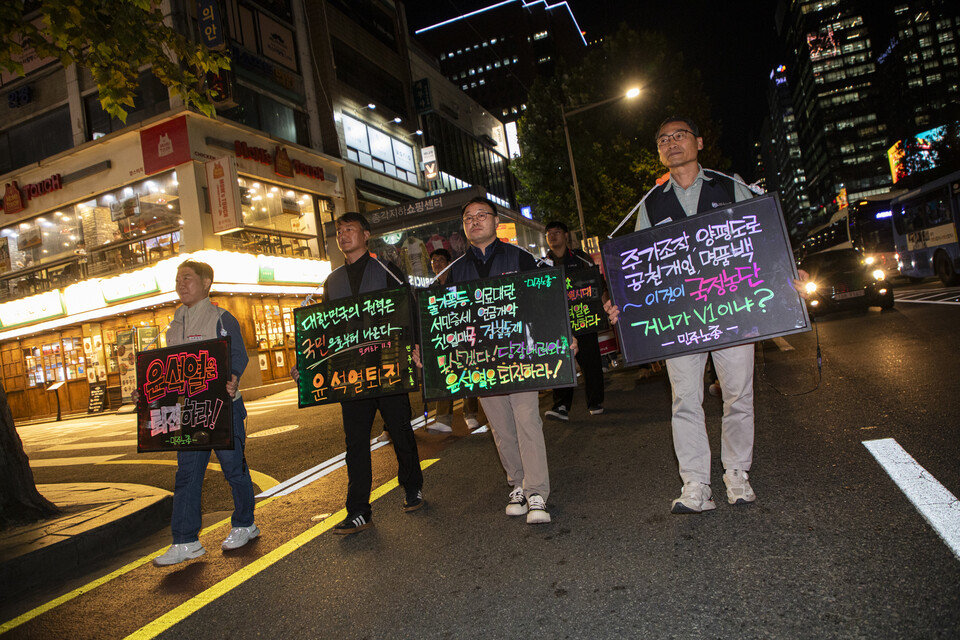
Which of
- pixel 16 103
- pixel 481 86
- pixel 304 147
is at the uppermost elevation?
pixel 481 86

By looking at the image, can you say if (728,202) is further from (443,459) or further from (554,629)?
(443,459)

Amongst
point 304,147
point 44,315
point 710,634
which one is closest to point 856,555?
point 710,634

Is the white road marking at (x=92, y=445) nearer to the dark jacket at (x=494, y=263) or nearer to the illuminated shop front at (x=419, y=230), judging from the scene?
the illuminated shop front at (x=419, y=230)

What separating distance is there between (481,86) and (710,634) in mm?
114315

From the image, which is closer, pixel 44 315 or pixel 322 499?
pixel 322 499

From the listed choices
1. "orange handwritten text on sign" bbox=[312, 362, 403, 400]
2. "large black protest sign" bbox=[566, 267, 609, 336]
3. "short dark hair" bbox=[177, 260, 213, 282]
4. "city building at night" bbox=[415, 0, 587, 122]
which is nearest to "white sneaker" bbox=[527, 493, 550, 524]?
"orange handwritten text on sign" bbox=[312, 362, 403, 400]

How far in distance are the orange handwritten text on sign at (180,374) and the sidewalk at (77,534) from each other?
117cm

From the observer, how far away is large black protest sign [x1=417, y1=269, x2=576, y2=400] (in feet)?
13.0

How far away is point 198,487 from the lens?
4324 mm

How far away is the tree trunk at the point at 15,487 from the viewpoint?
5145mm

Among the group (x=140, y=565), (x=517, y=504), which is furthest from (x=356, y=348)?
(x=140, y=565)

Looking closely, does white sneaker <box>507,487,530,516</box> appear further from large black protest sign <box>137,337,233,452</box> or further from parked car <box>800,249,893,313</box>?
parked car <box>800,249,893,313</box>

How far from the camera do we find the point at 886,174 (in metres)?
139

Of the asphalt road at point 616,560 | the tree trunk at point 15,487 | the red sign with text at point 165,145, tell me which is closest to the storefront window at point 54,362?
the red sign with text at point 165,145
